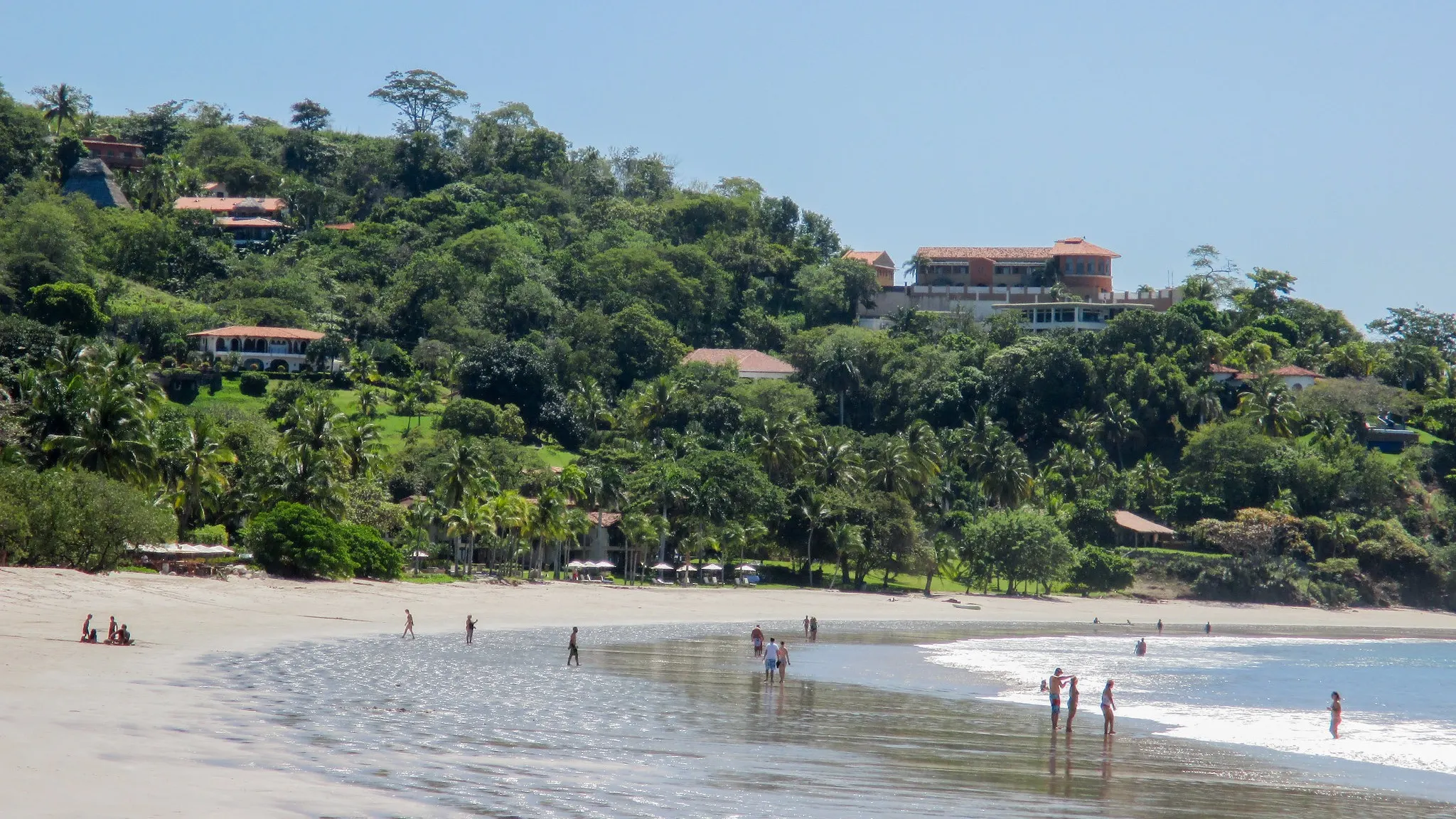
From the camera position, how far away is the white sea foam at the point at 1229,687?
27516 millimetres

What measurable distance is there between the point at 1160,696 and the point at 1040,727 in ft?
Answer: 30.5

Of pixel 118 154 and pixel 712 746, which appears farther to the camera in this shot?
pixel 118 154

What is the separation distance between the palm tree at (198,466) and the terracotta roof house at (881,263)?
3128 inches

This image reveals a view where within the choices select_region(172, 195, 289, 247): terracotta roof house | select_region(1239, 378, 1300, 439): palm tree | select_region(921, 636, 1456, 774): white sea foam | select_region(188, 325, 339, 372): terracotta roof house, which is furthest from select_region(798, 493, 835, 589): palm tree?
select_region(172, 195, 289, 247): terracotta roof house

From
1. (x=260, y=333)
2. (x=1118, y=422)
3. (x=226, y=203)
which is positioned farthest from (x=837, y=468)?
(x=226, y=203)

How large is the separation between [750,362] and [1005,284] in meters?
29.0

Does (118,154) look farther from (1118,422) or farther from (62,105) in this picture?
(1118,422)

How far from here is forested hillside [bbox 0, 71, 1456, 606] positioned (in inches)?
2141

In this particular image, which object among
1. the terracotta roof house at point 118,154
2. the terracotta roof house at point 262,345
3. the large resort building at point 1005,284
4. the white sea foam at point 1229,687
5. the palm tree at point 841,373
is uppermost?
the terracotta roof house at point 118,154

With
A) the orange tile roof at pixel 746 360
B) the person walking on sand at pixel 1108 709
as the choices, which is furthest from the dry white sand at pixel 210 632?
the orange tile roof at pixel 746 360

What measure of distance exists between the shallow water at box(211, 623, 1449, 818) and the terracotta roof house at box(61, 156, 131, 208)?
98.9 metres

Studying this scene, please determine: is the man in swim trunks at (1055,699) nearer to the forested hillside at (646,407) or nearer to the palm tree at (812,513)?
the forested hillside at (646,407)

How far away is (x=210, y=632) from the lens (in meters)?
34.4

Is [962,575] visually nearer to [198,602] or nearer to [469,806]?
[198,602]
